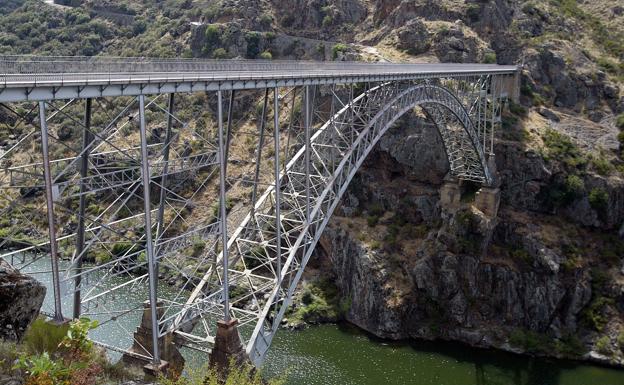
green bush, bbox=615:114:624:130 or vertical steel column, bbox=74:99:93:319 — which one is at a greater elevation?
vertical steel column, bbox=74:99:93:319

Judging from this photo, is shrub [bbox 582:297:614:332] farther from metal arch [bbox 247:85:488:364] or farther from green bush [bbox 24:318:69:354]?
green bush [bbox 24:318:69:354]

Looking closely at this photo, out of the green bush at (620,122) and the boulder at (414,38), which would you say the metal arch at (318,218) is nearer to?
the green bush at (620,122)

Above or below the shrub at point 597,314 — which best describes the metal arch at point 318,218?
above

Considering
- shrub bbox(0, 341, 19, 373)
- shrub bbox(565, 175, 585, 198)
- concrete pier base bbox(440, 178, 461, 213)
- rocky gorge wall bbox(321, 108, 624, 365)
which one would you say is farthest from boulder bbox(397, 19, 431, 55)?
shrub bbox(0, 341, 19, 373)

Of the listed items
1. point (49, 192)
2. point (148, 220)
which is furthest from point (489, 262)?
Result: point (49, 192)

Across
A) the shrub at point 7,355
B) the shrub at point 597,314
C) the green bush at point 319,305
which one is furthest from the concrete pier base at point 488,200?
the shrub at point 7,355

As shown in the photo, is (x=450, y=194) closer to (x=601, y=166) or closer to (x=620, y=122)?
(x=601, y=166)

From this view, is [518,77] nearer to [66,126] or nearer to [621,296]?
[621,296]
